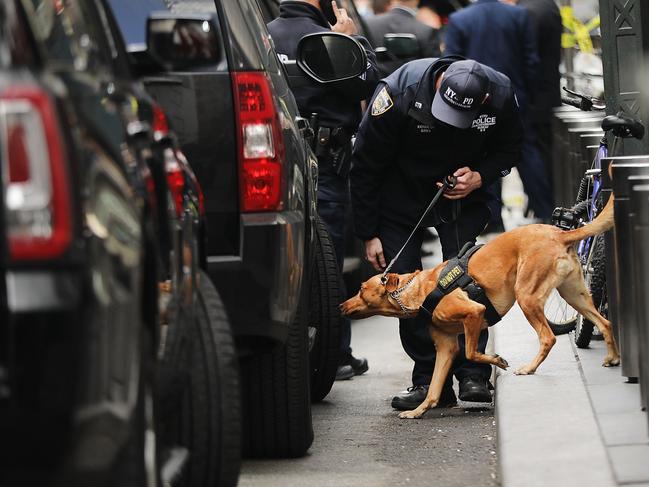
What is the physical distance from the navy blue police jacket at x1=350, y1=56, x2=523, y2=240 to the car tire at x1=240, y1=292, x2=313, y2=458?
5.71 feet

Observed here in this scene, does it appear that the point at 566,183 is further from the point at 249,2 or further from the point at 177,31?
the point at 177,31

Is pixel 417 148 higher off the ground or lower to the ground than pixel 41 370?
lower

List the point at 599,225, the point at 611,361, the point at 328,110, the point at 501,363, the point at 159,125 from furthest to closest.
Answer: the point at 328,110 < the point at 611,361 < the point at 501,363 < the point at 599,225 < the point at 159,125

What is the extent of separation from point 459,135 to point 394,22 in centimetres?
664

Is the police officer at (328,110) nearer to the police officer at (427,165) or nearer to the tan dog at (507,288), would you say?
the police officer at (427,165)

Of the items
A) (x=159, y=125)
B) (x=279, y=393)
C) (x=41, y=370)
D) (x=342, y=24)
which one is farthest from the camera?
(x=342, y=24)

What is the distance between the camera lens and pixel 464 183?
7.54 meters

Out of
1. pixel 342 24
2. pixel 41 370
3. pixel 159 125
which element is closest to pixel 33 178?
pixel 41 370

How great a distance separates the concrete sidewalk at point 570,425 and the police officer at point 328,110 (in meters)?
1.16

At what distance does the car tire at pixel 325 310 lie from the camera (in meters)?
7.31

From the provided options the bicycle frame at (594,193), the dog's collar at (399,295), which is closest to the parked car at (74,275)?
the dog's collar at (399,295)

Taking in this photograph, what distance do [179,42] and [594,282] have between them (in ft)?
13.5

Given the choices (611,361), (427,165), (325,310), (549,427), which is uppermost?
(427,165)

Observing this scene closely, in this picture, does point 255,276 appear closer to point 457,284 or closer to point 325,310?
point 325,310
